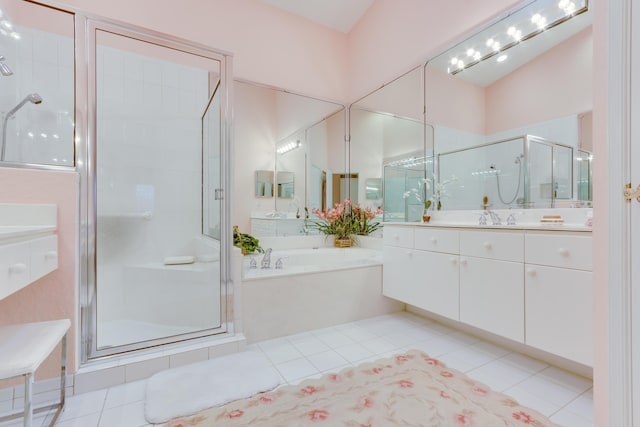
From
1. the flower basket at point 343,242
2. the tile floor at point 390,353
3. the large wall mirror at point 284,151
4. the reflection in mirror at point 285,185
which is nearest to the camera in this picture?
the tile floor at point 390,353

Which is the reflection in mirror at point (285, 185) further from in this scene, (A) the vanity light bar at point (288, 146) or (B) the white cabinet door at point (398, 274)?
(B) the white cabinet door at point (398, 274)

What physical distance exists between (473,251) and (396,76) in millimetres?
1997

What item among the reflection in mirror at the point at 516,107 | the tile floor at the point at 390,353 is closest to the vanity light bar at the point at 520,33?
the reflection in mirror at the point at 516,107

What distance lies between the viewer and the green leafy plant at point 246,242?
2.75 metres

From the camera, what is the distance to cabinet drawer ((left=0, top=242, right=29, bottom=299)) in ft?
2.92

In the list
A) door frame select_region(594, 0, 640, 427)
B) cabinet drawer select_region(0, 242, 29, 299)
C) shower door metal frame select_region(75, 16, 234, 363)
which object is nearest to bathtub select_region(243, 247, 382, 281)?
shower door metal frame select_region(75, 16, 234, 363)

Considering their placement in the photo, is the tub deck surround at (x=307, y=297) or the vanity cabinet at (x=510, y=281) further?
the tub deck surround at (x=307, y=297)

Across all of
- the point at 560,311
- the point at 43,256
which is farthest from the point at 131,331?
the point at 560,311

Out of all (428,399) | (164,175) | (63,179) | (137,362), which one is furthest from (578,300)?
(164,175)

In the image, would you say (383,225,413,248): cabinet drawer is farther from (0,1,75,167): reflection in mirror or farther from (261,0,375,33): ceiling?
(261,0,375,33): ceiling

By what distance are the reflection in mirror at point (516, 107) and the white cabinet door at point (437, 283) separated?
0.59m

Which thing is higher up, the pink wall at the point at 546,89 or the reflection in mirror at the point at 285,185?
the pink wall at the point at 546,89

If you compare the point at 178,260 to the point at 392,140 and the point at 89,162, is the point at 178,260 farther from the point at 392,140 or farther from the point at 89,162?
the point at 392,140

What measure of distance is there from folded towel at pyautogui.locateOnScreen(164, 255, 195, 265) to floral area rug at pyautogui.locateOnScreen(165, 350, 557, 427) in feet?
4.37
